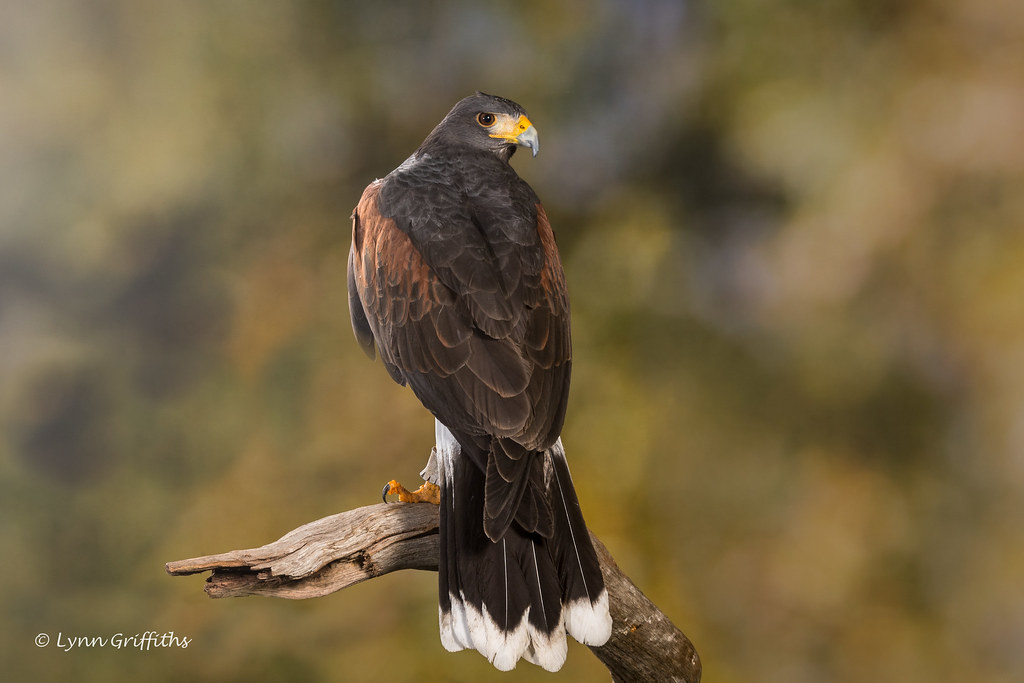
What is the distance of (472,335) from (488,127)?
98 cm

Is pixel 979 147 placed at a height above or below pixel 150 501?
above

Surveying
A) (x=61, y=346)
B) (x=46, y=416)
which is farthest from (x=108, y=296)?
(x=46, y=416)

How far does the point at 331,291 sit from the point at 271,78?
1.10 metres

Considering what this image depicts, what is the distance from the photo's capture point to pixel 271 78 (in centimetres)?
474

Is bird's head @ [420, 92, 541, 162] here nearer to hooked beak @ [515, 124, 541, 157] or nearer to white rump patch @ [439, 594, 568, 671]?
hooked beak @ [515, 124, 541, 157]

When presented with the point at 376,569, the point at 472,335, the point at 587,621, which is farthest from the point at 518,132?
the point at 587,621

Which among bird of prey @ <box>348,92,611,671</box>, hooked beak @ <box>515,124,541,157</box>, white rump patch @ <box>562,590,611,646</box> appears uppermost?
hooked beak @ <box>515,124,541,157</box>

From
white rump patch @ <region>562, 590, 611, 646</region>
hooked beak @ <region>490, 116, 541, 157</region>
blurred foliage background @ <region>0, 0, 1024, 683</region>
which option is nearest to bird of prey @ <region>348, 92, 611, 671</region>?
white rump patch @ <region>562, 590, 611, 646</region>

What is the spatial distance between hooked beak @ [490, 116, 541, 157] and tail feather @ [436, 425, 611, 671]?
123 cm

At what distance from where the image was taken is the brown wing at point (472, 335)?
272 centimetres

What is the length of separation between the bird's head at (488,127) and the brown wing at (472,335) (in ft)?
1.43

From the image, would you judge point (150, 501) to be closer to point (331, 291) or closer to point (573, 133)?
point (331, 291)

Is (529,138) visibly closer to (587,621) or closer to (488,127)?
(488,127)

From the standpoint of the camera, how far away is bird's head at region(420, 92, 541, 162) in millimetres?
3449
